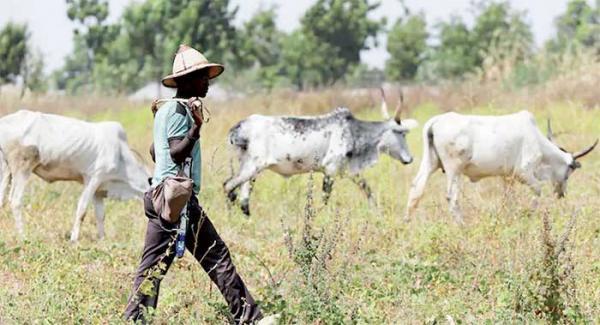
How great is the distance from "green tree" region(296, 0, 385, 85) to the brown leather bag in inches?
1630

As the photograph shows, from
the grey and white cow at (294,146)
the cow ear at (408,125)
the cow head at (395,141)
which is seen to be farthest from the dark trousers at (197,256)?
the cow ear at (408,125)

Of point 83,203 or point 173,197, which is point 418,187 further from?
point 173,197

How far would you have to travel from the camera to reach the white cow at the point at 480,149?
1016 centimetres

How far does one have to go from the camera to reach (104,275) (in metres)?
7.02

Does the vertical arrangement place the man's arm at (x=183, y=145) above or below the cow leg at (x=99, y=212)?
above

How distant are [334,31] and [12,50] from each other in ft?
50.4

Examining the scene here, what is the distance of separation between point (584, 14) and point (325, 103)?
31.6 metres

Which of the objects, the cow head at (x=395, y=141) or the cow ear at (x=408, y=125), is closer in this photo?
the cow head at (x=395, y=141)

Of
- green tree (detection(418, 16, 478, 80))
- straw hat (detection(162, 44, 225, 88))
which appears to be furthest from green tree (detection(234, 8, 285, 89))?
straw hat (detection(162, 44, 225, 88))

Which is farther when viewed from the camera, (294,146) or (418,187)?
(294,146)

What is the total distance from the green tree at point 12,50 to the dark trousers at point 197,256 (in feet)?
117

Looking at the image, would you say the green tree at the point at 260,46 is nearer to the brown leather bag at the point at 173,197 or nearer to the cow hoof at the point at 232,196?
the cow hoof at the point at 232,196

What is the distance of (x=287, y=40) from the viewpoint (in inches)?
1959

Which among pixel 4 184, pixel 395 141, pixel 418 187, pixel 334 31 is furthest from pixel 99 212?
pixel 334 31
